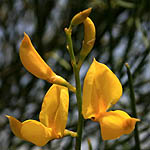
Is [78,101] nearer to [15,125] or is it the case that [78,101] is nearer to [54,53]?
[15,125]

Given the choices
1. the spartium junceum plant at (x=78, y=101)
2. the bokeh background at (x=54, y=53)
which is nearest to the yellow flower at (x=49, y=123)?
the spartium junceum plant at (x=78, y=101)

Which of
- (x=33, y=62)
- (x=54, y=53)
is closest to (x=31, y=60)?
(x=33, y=62)

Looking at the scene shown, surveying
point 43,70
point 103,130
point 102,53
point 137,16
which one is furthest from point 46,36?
point 103,130

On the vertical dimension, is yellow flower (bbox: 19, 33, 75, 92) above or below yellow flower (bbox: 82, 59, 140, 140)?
above

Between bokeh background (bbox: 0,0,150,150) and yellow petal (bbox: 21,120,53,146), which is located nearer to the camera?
yellow petal (bbox: 21,120,53,146)

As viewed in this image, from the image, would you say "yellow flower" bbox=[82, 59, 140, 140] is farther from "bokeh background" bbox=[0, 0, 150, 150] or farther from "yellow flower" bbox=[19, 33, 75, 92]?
"bokeh background" bbox=[0, 0, 150, 150]

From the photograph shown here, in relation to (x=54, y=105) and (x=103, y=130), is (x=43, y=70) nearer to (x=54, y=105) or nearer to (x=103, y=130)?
(x=54, y=105)

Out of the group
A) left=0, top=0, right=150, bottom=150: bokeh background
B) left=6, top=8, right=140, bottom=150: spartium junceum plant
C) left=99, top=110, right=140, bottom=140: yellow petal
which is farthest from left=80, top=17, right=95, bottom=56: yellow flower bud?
left=0, top=0, right=150, bottom=150: bokeh background
